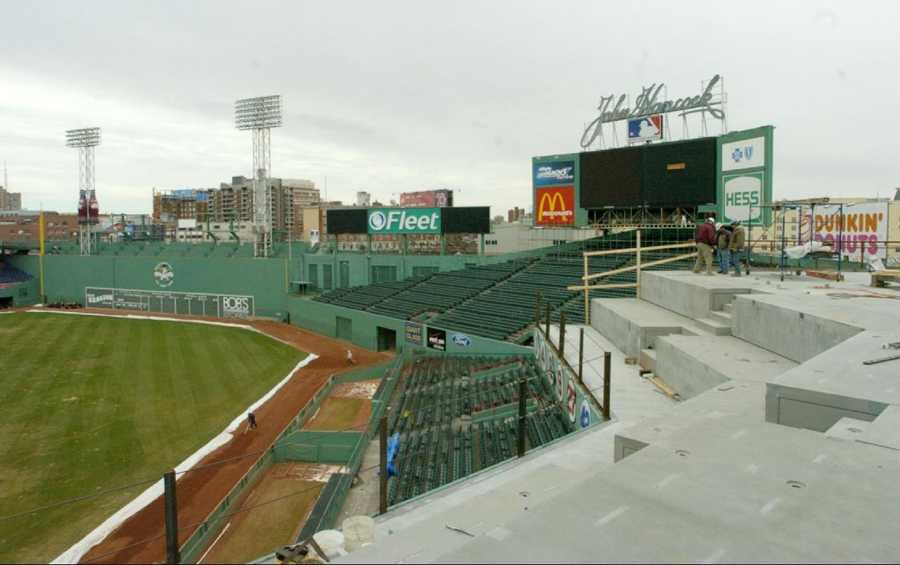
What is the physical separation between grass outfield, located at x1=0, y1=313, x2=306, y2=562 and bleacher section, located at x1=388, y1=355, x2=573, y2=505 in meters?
7.31

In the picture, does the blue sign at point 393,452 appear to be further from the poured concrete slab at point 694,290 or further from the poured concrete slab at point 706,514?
the poured concrete slab at point 706,514

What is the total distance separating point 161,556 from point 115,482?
1649 cm

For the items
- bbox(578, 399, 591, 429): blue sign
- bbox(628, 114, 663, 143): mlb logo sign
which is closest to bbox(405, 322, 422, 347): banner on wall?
bbox(628, 114, 663, 143): mlb logo sign

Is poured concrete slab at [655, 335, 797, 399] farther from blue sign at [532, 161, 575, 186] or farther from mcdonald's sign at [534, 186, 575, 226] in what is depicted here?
blue sign at [532, 161, 575, 186]

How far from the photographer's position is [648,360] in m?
13.8

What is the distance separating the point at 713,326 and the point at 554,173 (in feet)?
72.6

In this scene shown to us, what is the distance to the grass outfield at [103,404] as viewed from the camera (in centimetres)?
1628

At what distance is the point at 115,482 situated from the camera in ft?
57.9

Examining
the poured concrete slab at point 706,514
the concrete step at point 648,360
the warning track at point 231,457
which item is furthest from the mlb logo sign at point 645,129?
the poured concrete slab at point 706,514

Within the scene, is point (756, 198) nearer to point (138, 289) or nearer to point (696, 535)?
point (696, 535)

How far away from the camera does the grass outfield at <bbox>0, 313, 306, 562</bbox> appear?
16.3 metres

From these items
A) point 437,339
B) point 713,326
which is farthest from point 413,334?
point 713,326

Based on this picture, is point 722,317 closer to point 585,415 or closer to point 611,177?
point 585,415

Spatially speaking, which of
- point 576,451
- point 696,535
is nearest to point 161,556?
point 696,535
